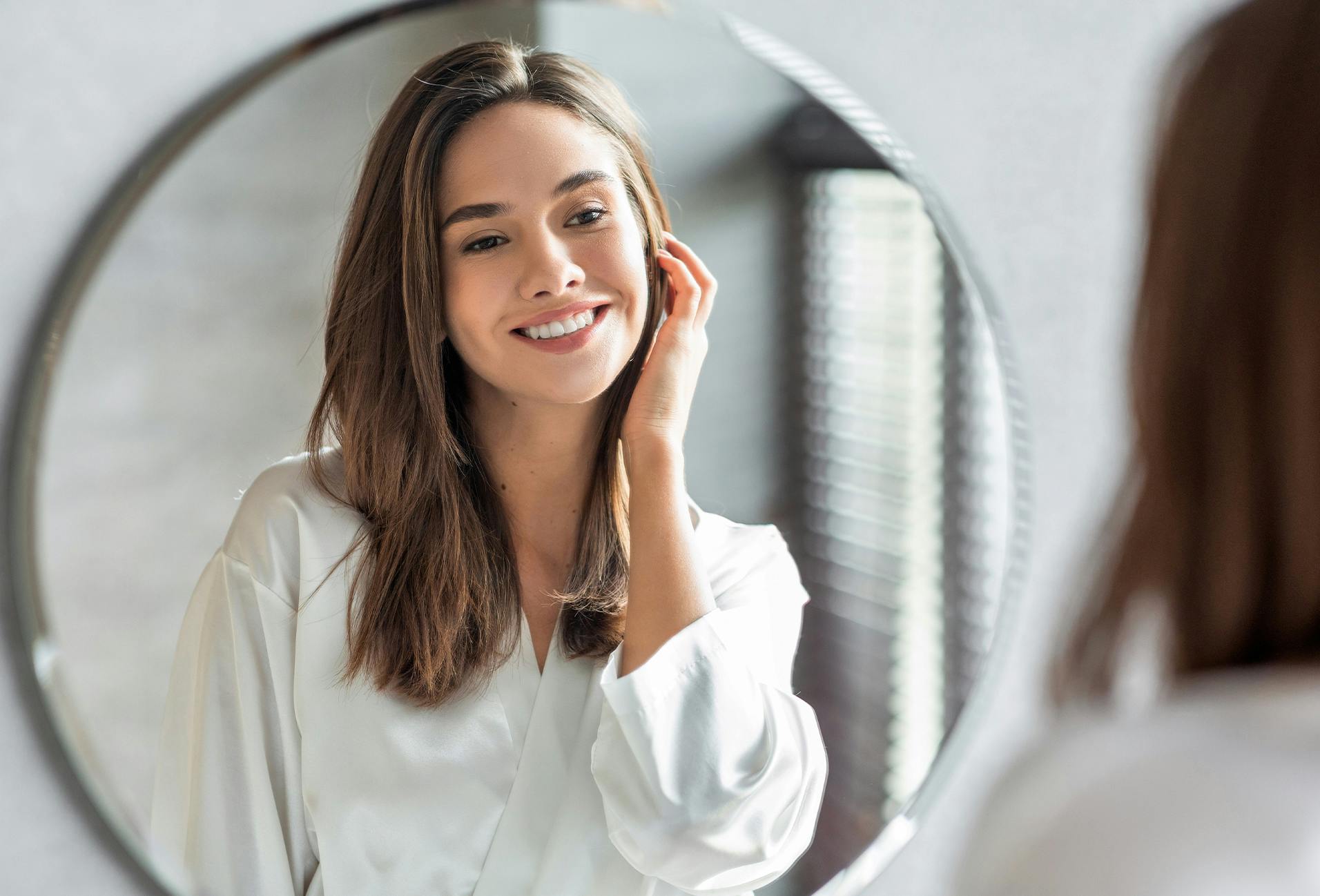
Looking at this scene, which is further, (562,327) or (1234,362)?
(562,327)

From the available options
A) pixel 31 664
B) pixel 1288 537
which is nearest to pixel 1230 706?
pixel 1288 537

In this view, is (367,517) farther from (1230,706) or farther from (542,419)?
(1230,706)

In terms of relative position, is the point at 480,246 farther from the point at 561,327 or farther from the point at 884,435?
the point at 884,435

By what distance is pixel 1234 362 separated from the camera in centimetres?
41

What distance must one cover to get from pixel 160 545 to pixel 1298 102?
50cm

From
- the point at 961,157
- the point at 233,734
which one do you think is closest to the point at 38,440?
the point at 233,734

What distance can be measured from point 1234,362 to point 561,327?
0.96ft

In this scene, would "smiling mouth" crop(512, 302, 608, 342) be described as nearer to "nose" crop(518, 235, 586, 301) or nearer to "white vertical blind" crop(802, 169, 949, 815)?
"nose" crop(518, 235, 586, 301)

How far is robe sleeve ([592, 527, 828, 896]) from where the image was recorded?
1.86ft

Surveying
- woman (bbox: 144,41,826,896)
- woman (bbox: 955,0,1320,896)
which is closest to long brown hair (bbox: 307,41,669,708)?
woman (bbox: 144,41,826,896)

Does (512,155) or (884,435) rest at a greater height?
(512,155)

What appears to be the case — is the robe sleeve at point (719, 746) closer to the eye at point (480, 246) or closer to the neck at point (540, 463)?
the neck at point (540, 463)

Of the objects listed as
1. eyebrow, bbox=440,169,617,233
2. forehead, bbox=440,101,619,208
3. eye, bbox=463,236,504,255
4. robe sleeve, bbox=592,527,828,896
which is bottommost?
robe sleeve, bbox=592,527,828,896

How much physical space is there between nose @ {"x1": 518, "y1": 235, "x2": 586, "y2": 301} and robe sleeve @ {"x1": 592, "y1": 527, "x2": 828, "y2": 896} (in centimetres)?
17
